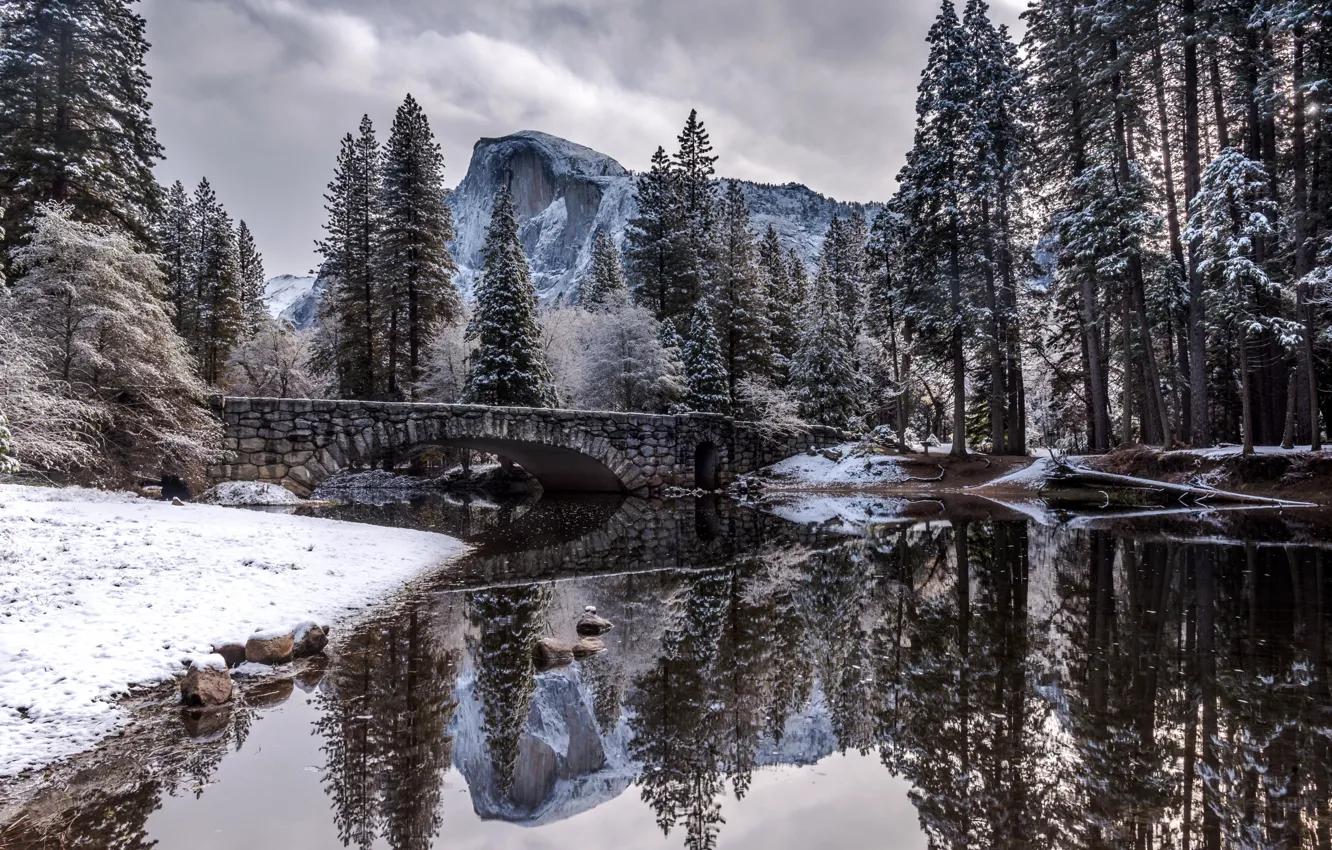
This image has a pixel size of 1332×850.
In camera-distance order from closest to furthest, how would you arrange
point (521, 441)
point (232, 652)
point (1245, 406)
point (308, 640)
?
point (232, 652)
point (308, 640)
point (1245, 406)
point (521, 441)

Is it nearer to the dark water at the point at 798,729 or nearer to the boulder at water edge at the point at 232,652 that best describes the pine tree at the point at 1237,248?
the dark water at the point at 798,729

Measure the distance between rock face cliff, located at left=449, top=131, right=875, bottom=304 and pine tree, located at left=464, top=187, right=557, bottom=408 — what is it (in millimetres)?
95129

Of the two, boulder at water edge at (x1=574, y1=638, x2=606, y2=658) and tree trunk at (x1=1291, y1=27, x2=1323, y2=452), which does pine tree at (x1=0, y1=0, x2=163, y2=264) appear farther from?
tree trunk at (x1=1291, y1=27, x2=1323, y2=452)

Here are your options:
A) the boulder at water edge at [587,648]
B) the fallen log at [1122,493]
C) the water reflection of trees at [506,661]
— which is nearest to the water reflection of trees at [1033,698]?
the boulder at water edge at [587,648]

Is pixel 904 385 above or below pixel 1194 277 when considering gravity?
below

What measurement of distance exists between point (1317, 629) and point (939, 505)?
564 inches

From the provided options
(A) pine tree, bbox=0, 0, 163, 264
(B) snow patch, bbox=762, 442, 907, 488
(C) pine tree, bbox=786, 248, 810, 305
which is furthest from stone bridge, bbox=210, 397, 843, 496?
(C) pine tree, bbox=786, 248, 810, 305

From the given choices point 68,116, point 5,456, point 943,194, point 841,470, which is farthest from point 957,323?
point 68,116

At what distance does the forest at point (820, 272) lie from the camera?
1411cm

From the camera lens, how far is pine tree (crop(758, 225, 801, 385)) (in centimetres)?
3859

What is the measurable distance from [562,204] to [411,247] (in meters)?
126

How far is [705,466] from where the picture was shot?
29266 mm

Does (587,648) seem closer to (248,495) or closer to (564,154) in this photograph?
(248,495)

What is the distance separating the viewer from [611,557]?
1148 centimetres
